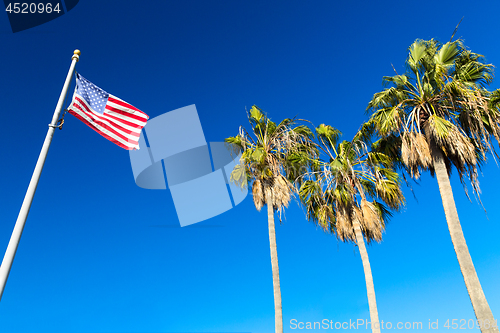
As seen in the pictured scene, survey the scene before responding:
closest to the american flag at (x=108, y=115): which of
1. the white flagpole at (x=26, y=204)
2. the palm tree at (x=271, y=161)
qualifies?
the white flagpole at (x=26, y=204)

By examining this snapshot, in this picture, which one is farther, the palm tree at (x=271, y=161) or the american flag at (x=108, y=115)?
the palm tree at (x=271, y=161)

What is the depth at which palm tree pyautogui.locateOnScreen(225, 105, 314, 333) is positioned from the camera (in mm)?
15609

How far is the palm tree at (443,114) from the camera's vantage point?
37.6ft

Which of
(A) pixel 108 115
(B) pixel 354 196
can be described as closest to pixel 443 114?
(B) pixel 354 196

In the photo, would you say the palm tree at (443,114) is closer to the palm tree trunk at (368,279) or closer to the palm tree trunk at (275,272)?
the palm tree trunk at (368,279)

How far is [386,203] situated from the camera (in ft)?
48.0

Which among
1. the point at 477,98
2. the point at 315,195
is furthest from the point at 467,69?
the point at 315,195

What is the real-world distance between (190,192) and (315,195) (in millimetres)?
9252

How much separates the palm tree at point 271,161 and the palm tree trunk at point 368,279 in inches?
132

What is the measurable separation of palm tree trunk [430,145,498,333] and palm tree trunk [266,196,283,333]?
22.5 feet

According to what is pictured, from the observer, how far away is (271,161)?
16.5 m

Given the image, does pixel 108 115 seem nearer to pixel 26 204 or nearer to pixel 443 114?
pixel 26 204

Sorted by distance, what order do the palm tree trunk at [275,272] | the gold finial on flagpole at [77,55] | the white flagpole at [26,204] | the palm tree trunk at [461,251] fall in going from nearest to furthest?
the white flagpole at [26,204] → the gold finial on flagpole at [77,55] → the palm tree trunk at [461,251] → the palm tree trunk at [275,272]

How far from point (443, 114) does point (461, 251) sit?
16.5ft
